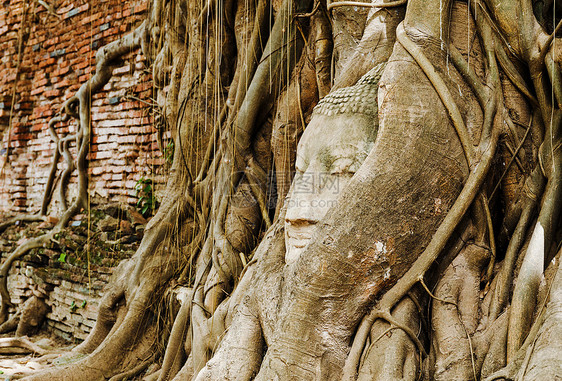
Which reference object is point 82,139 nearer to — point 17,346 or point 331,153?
point 17,346

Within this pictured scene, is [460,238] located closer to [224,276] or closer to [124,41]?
[224,276]

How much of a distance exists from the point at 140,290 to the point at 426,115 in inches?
102

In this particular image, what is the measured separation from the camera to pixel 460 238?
2.13 meters

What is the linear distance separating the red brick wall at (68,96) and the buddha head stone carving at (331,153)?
2904 millimetres

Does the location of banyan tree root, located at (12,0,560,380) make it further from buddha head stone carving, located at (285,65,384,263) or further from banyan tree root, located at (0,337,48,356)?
banyan tree root, located at (0,337,48,356)

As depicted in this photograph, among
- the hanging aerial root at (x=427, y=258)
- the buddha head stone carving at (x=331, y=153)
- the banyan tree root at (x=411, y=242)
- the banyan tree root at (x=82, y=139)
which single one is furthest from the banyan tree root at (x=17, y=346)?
the hanging aerial root at (x=427, y=258)

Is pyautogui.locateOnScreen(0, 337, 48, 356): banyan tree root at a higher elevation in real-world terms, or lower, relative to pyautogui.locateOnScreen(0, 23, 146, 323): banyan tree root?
lower

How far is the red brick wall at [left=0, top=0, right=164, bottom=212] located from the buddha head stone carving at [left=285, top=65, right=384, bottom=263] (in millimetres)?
2904

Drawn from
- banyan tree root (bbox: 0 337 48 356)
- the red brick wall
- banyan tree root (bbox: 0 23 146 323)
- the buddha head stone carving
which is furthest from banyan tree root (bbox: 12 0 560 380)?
banyan tree root (bbox: 0 23 146 323)

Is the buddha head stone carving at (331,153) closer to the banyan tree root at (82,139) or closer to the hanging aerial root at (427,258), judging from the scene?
the hanging aerial root at (427,258)

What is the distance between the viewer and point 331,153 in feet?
7.55

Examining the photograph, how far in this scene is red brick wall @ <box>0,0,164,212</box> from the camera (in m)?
5.36

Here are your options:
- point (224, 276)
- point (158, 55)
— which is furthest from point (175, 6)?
point (224, 276)

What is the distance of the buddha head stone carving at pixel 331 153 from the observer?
2.26 metres
